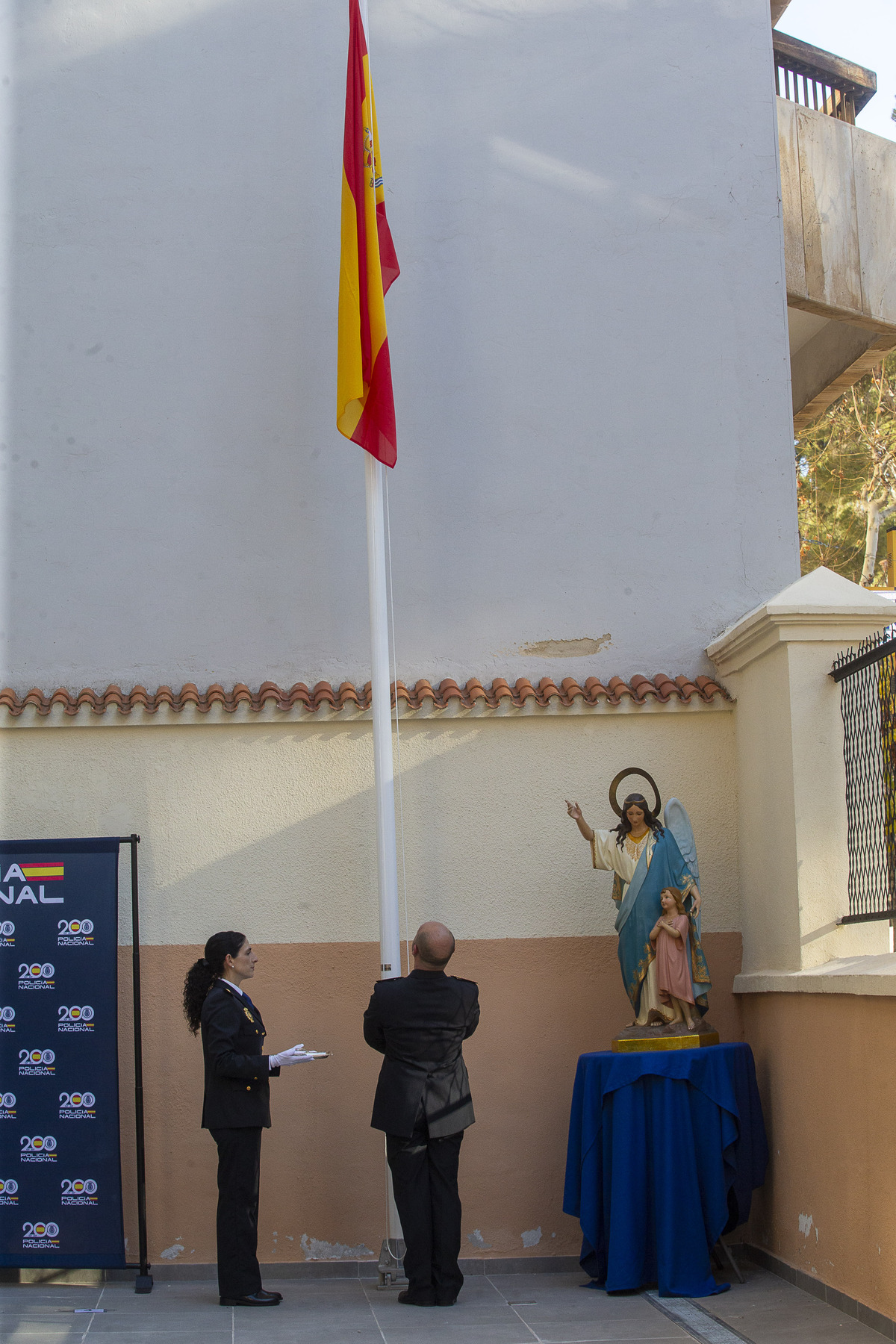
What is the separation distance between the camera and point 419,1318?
6023 mm

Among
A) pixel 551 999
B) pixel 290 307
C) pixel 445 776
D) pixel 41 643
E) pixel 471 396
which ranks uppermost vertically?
pixel 290 307

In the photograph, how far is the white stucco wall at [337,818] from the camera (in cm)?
762

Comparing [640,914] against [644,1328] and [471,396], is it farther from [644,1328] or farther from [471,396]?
[471,396]

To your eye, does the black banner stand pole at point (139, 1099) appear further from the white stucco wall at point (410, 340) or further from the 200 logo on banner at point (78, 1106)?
the white stucco wall at point (410, 340)

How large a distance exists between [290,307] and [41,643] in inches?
105

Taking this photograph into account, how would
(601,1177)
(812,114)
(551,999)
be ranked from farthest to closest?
(812,114) < (551,999) < (601,1177)

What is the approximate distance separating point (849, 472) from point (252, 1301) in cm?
1712

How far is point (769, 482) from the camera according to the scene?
329 inches

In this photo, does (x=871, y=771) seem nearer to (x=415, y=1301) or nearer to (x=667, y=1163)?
(x=667, y=1163)

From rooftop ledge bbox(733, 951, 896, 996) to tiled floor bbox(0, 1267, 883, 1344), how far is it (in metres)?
1.42

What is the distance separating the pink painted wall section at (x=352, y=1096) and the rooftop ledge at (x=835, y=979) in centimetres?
63

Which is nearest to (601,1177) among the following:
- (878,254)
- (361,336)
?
(361,336)

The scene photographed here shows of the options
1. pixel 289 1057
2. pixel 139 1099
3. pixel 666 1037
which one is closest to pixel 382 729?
pixel 289 1057

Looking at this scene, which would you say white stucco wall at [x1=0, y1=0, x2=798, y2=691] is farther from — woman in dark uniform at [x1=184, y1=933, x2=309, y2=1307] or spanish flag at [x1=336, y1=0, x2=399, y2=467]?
woman in dark uniform at [x1=184, y1=933, x2=309, y2=1307]
